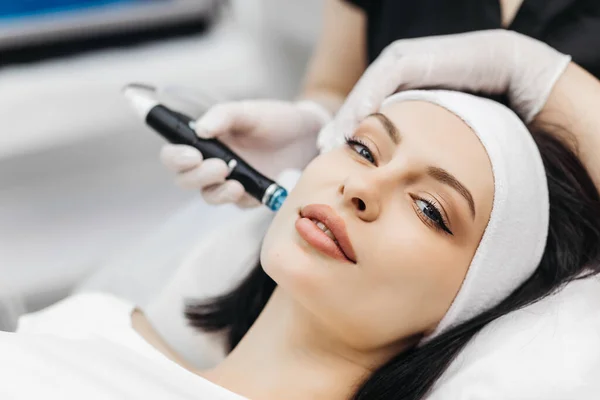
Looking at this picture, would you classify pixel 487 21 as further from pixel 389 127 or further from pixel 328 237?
pixel 328 237

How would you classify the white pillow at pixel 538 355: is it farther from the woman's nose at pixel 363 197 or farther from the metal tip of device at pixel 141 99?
the metal tip of device at pixel 141 99

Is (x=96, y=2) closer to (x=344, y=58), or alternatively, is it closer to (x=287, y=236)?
(x=344, y=58)

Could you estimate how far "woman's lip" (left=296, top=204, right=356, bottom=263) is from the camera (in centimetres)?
84

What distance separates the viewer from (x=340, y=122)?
107cm

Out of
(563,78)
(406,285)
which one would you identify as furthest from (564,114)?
(406,285)

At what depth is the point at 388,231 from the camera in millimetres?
841

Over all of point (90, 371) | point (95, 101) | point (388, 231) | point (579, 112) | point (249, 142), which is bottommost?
point (95, 101)

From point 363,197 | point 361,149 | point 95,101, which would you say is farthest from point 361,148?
point 95,101

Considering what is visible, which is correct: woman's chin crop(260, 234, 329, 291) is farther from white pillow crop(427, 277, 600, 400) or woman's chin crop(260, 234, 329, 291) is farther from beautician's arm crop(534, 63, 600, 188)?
beautician's arm crop(534, 63, 600, 188)

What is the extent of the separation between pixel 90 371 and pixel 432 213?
19.1 inches

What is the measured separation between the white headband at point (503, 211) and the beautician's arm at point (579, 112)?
0.31 ft

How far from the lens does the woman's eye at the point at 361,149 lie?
0.92 m

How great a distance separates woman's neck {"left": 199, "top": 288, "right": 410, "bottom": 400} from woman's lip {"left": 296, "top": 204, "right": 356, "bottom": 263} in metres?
0.13

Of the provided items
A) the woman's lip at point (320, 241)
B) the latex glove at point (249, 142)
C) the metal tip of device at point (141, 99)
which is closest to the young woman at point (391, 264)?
the woman's lip at point (320, 241)
